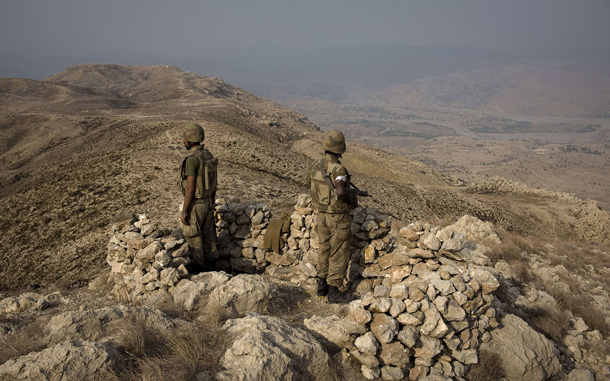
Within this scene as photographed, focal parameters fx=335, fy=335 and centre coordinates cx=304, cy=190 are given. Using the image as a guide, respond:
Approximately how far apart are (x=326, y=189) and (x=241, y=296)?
7.93ft

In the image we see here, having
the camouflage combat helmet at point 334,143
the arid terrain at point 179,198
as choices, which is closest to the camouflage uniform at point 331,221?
the camouflage combat helmet at point 334,143

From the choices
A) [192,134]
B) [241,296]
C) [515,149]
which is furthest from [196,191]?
[515,149]

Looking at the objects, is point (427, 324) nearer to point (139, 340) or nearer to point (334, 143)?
point (334, 143)

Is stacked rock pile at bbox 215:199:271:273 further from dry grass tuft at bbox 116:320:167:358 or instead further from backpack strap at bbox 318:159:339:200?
dry grass tuft at bbox 116:320:167:358

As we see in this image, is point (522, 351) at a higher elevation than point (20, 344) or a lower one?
lower

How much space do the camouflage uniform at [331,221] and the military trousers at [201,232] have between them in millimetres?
2346

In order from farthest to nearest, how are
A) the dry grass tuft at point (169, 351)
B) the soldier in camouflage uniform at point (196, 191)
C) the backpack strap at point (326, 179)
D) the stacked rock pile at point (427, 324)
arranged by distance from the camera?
the soldier in camouflage uniform at point (196, 191) → the backpack strap at point (326, 179) → the stacked rock pile at point (427, 324) → the dry grass tuft at point (169, 351)

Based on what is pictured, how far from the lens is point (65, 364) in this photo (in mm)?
3283

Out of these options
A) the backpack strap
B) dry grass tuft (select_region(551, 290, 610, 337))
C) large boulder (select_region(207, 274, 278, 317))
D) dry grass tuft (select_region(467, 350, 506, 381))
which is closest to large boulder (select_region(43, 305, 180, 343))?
large boulder (select_region(207, 274, 278, 317))

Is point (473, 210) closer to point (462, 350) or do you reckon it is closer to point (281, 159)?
point (281, 159)

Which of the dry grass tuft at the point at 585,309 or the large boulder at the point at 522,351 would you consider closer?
the large boulder at the point at 522,351

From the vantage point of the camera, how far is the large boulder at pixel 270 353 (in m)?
3.56

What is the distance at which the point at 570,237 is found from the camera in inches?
781

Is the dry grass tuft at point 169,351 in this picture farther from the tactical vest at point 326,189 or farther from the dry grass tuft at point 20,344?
the tactical vest at point 326,189
